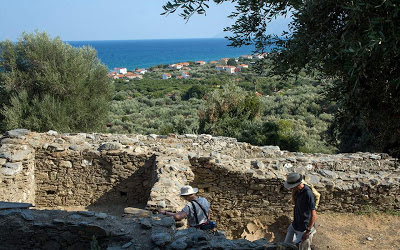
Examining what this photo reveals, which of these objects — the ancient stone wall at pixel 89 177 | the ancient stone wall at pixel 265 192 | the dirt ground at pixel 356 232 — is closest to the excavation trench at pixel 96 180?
the ancient stone wall at pixel 89 177

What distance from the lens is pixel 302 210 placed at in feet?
17.7

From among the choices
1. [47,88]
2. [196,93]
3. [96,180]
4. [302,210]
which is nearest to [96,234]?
[302,210]

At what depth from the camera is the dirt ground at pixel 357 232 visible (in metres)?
7.02

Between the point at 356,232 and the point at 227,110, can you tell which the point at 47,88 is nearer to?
the point at 227,110

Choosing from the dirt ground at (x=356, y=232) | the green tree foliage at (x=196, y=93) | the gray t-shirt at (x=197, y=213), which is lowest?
the dirt ground at (x=356, y=232)

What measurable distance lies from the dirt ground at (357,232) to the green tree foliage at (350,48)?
130 inches

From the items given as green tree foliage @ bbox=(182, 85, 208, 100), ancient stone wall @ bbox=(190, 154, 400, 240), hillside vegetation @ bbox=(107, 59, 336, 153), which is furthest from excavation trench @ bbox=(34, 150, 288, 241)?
green tree foliage @ bbox=(182, 85, 208, 100)

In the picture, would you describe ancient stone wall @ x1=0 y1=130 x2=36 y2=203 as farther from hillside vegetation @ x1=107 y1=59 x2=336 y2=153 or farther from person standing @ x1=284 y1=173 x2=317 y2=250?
hillside vegetation @ x1=107 y1=59 x2=336 y2=153

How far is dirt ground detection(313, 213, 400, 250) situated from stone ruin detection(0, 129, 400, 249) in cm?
29

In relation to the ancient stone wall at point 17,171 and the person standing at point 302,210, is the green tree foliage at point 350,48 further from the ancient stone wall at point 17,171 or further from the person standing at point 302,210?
the ancient stone wall at point 17,171

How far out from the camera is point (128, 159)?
8742 mm

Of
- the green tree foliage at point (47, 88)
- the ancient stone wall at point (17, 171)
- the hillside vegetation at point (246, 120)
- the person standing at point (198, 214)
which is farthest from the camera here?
the hillside vegetation at point (246, 120)

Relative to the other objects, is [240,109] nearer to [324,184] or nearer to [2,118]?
[324,184]

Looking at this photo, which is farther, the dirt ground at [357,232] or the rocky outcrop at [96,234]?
the dirt ground at [357,232]
